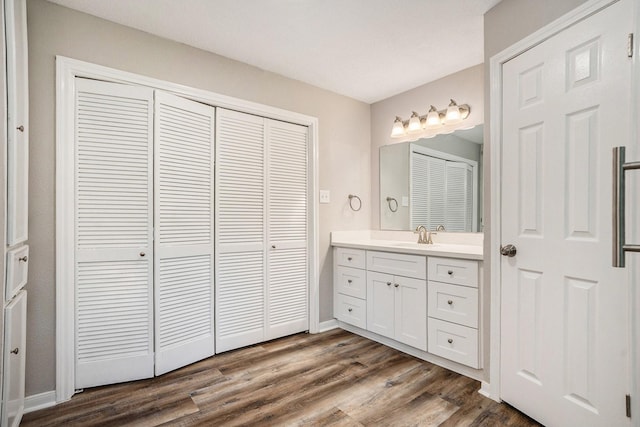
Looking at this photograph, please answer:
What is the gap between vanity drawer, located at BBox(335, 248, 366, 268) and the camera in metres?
2.92

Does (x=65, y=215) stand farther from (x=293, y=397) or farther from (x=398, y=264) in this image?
(x=398, y=264)

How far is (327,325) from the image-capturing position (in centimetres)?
316

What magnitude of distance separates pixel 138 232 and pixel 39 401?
1085mm

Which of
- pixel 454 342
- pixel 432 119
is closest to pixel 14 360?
pixel 454 342

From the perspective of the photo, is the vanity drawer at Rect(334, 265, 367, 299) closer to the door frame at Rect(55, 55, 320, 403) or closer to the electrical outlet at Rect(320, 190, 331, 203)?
the electrical outlet at Rect(320, 190, 331, 203)

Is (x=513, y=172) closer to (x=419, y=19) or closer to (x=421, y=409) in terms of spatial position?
(x=419, y=19)

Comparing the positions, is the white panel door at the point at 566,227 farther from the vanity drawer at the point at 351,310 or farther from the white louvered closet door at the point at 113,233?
the white louvered closet door at the point at 113,233

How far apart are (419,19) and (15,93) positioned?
2309 millimetres

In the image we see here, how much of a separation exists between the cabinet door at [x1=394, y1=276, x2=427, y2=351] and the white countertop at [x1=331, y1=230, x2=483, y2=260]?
0.26 m

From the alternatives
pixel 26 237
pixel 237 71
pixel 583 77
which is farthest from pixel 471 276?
pixel 26 237

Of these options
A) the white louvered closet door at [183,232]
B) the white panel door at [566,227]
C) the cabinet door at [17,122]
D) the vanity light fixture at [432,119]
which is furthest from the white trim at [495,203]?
the cabinet door at [17,122]

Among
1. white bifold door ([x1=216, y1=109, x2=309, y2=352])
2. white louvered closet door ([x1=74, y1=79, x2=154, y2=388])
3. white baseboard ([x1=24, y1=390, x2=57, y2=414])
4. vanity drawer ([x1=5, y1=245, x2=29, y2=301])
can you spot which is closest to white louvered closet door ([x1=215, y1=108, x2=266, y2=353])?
white bifold door ([x1=216, y1=109, x2=309, y2=352])

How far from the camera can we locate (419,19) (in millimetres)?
2078

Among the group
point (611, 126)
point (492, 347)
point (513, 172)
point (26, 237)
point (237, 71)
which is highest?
point (237, 71)
